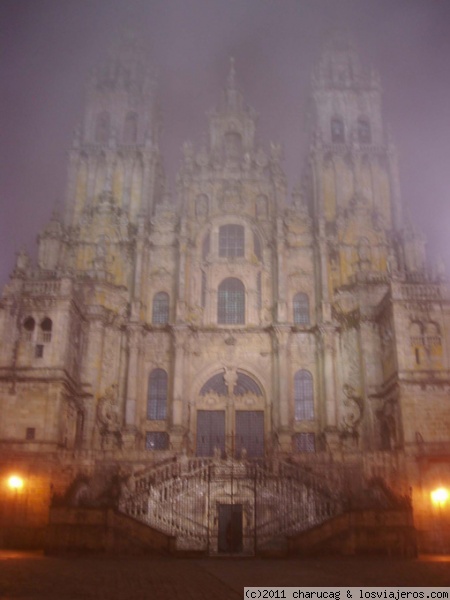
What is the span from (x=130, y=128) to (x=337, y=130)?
1650cm

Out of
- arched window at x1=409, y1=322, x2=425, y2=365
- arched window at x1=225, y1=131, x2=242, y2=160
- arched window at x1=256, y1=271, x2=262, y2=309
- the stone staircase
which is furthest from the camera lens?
arched window at x1=225, y1=131, x2=242, y2=160

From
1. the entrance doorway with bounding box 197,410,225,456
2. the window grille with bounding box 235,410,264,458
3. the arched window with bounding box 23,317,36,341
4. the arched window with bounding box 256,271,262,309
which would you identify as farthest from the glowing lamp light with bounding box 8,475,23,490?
the arched window with bounding box 256,271,262,309

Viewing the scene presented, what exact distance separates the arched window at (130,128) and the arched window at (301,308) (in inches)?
722

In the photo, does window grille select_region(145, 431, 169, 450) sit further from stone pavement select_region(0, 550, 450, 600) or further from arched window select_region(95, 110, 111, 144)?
arched window select_region(95, 110, 111, 144)

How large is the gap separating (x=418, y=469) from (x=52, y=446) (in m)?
19.3

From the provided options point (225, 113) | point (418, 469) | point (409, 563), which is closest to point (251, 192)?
point (225, 113)

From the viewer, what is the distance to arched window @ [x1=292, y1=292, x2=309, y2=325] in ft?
140

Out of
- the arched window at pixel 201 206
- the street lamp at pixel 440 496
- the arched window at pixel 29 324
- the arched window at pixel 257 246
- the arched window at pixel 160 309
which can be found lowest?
the street lamp at pixel 440 496

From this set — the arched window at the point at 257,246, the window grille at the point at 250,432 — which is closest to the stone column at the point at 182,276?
the arched window at the point at 257,246

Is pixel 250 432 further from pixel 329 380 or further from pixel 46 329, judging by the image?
pixel 46 329

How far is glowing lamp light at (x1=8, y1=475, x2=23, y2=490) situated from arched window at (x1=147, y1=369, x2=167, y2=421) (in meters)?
10.2

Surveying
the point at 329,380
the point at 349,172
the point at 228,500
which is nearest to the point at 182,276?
the point at 329,380

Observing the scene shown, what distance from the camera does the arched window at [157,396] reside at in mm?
40469

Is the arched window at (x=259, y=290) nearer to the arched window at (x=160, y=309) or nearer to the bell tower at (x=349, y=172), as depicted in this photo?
the bell tower at (x=349, y=172)
